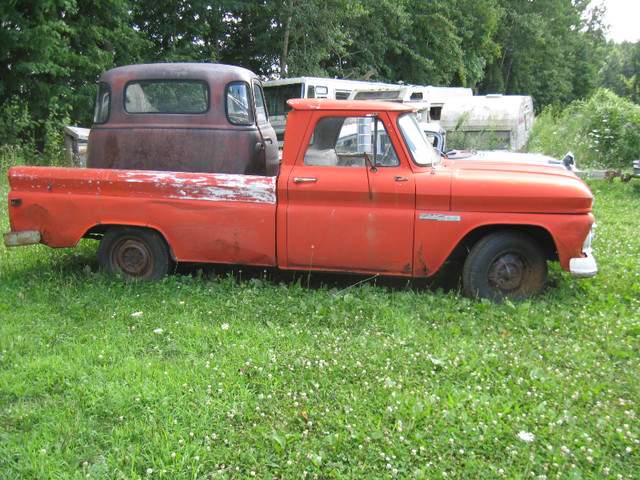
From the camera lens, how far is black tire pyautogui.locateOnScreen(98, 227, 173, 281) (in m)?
5.26

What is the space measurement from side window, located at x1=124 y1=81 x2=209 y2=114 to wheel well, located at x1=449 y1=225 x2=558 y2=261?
296 centimetres

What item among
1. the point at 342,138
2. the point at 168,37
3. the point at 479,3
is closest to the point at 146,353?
the point at 342,138

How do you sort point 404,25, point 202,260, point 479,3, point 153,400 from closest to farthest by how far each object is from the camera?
point 153,400, point 202,260, point 404,25, point 479,3

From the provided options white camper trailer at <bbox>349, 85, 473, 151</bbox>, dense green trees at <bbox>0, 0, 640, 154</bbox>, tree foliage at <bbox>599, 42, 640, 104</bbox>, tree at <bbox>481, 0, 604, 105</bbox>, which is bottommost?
white camper trailer at <bbox>349, 85, 473, 151</bbox>

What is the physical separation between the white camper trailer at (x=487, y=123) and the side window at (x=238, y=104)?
325 inches

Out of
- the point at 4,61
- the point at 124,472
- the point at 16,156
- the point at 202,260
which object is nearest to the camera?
the point at 124,472

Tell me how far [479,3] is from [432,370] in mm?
32584

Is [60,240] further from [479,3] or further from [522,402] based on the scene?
[479,3]

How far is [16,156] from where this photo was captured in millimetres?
12914

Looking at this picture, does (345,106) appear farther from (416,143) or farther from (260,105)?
(260,105)

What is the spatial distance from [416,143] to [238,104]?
6.51ft

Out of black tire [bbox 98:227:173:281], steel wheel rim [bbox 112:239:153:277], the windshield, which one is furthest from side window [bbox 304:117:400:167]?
steel wheel rim [bbox 112:239:153:277]

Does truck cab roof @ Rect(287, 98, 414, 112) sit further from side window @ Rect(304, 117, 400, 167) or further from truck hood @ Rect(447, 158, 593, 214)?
truck hood @ Rect(447, 158, 593, 214)

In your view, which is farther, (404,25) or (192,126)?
(404,25)
